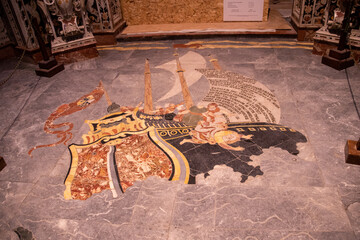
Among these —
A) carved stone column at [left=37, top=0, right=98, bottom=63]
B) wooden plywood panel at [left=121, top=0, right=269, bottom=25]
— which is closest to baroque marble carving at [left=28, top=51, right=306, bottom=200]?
carved stone column at [left=37, top=0, right=98, bottom=63]

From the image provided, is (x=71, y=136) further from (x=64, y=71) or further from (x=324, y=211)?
(x=324, y=211)

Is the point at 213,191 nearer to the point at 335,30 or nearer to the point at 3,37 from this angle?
the point at 335,30

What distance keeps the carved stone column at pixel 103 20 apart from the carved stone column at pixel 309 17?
3914 millimetres

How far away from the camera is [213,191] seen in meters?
2.55

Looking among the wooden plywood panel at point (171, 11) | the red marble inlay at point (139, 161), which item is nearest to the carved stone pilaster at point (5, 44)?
the wooden plywood panel at point (171, 11)

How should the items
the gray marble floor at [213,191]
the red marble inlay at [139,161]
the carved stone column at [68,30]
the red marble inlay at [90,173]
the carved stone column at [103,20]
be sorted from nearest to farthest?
1. the gray marble floor at [213,191]
2. the red marble inlay at [90,173]
3. the red marble inlay at [139,161]
4. the carved stone column at [68,30]
5. the carved stone column at [103,20]

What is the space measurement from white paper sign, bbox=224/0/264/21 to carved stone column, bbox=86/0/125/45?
264 centimetres

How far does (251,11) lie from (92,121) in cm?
478

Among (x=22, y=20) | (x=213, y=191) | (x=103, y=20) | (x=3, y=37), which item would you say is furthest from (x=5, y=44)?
(x=213, y=191)

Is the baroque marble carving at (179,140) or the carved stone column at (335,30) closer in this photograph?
the baroque marble carving at (179,140)

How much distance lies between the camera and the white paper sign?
255 inches

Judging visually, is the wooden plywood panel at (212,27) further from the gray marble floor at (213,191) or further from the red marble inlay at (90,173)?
the red marble inlay at (90,173)

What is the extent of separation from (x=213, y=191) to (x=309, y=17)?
4606 millimetres

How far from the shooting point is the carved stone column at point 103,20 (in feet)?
19.6
